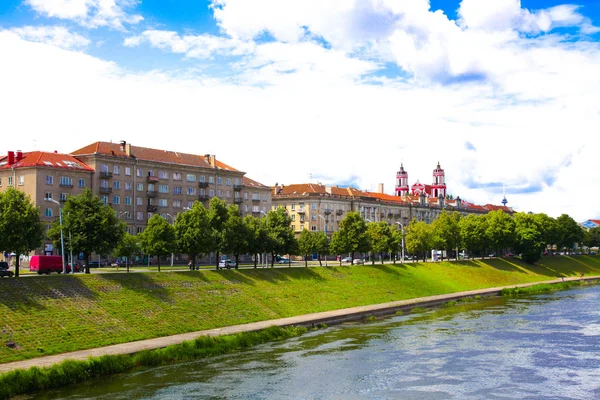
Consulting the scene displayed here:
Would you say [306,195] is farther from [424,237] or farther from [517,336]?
[517,336]

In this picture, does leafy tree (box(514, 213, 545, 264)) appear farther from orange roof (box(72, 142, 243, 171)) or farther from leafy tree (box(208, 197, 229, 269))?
leafy tree (box(208, 197, 229, 269))

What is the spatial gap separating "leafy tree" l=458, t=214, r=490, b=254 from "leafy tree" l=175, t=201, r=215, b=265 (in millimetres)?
81784

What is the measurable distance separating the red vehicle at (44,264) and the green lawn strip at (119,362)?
24.3 m

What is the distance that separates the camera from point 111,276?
6712 cm

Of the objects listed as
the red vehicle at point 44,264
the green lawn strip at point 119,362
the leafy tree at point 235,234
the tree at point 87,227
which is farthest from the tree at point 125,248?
the green lawn strip at point 119,362

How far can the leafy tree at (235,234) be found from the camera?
89.1 metres

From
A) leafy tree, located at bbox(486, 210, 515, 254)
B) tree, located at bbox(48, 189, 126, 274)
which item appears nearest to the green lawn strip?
tree, located at bbox(48, 189, 126, 274)

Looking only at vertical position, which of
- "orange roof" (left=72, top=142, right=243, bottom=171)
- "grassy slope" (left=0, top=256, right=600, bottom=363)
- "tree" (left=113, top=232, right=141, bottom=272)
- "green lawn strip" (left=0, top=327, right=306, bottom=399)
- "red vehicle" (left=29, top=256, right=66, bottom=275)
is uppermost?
"orange roof" (left=72, top=142, right=243, bottom=171)

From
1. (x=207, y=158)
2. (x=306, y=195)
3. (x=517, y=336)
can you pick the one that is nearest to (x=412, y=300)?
(x=517, y=336)

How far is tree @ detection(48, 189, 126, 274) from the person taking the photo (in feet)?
233

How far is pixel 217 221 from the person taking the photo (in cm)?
9081

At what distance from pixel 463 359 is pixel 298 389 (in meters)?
16.4

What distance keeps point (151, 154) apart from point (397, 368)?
9235 centimetres

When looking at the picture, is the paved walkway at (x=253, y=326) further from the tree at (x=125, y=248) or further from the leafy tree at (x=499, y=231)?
the leafy tree at (x=499, y=231)
